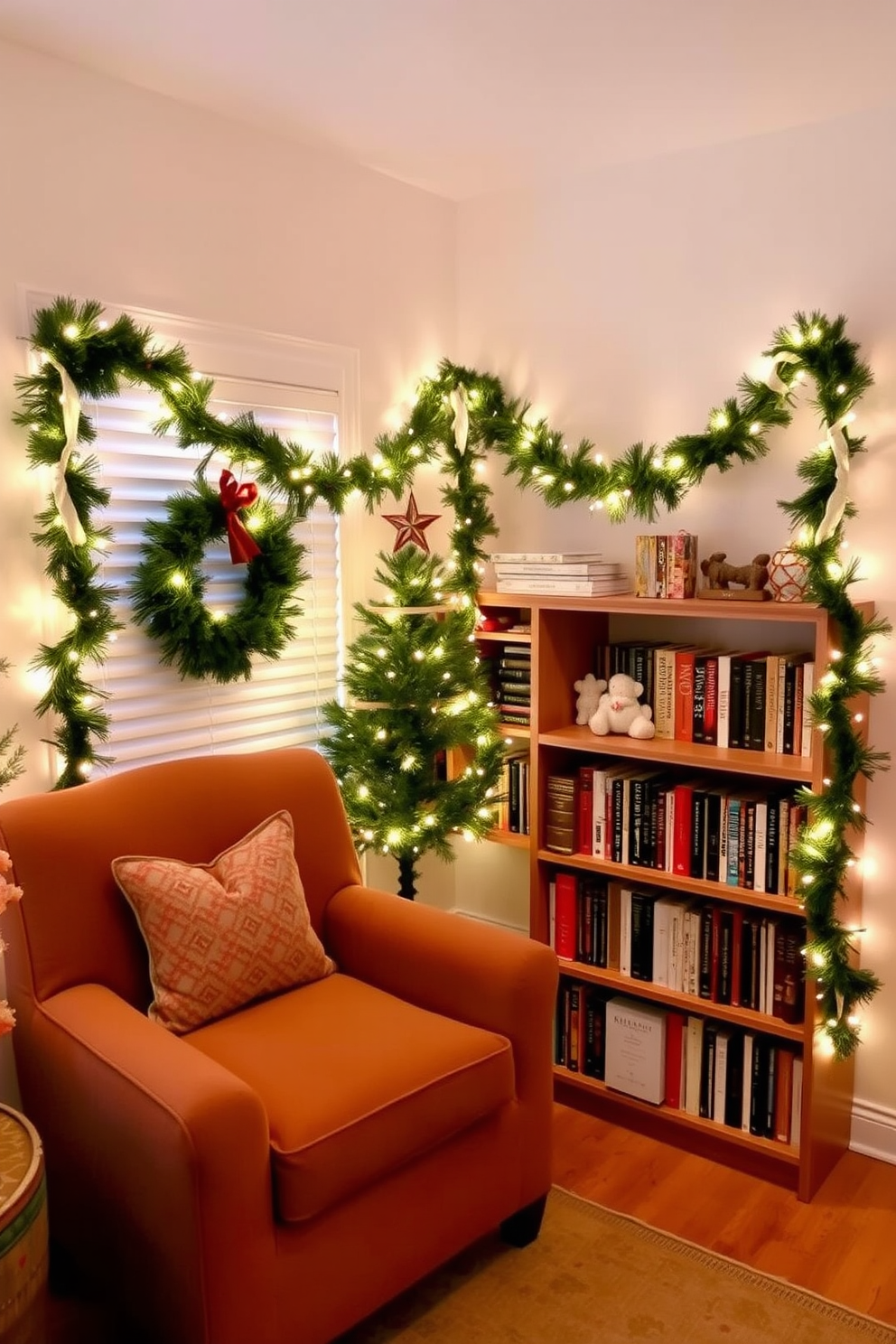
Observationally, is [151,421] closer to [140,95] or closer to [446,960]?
[140,95]

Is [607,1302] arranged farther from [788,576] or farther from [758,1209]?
[788,576]

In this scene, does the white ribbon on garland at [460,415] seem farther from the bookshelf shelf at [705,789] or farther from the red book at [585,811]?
the red book at [585,811]

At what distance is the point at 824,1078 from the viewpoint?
105 inches

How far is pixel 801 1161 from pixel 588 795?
1.03 metres

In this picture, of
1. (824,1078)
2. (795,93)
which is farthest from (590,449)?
(824,1078)

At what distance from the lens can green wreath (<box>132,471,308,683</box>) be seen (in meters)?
2.62

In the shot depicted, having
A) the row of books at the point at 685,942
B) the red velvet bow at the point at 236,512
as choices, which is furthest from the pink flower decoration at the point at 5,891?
the row of books at the point at 685,942

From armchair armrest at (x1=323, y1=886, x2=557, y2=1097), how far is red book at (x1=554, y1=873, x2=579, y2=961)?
0.61 metres

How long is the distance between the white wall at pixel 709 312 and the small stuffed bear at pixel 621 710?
Answer: 1.36 feet

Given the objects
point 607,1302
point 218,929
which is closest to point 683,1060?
point 607,1302

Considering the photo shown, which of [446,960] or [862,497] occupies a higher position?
[862,497]

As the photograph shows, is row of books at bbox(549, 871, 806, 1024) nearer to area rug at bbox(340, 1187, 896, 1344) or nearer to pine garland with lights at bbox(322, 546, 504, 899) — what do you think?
pine garland with lights at bbox(322, 546, 504, 899)

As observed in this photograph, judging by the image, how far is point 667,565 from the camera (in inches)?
112

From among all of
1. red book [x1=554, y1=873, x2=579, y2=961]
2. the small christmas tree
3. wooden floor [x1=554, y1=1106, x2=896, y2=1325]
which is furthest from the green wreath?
wooden floor [x1=554, y1=1106, x2=896, y2=1325]
